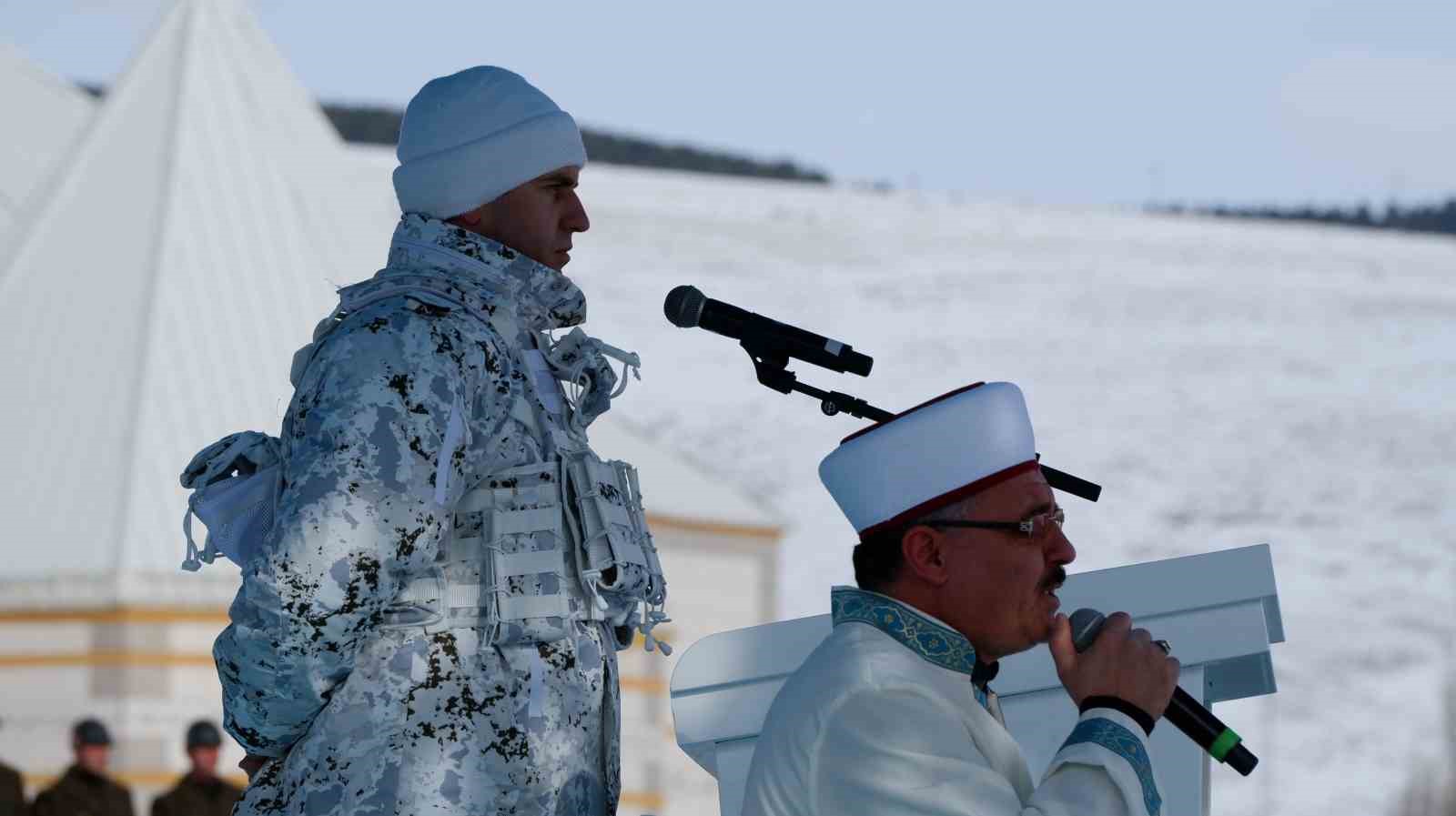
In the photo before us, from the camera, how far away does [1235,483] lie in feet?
132

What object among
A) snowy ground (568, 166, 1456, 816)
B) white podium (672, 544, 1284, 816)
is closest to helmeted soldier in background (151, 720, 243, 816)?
white podium (672, 544, 1284, 816)

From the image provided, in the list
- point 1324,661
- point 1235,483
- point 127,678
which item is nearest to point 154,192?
point 127,678

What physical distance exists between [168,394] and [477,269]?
10404 mm

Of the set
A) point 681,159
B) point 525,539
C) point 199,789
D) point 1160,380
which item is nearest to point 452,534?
point 525,539

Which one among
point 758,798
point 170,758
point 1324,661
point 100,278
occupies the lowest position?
point 1324,661

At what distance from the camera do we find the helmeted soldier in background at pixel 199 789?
34.3ft

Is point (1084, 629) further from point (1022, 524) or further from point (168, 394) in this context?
point (168, 394)

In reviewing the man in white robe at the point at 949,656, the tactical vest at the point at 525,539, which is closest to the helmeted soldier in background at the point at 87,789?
the tactical vest at the point at 525,539

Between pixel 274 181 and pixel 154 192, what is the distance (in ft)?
3.14

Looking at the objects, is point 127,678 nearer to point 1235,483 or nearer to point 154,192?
point 154,192

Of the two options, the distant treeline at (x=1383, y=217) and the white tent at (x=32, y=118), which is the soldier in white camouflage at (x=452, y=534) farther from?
the distant treeline at (x=1383, y=217)

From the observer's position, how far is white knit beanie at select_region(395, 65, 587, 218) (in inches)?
125

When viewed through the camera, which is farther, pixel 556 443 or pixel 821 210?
pixel 821 210

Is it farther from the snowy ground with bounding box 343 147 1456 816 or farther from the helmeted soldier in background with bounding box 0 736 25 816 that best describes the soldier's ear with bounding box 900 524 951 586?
the snowy ground with bounding box 343 147 1456 816
